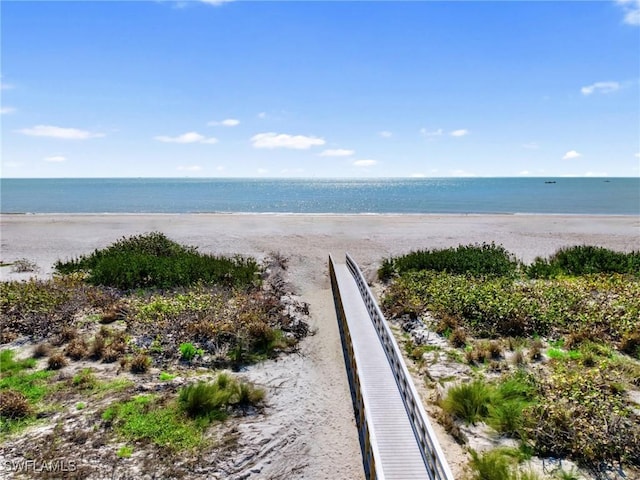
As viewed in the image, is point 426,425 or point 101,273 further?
point 101,273

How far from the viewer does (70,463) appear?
21.1 feet

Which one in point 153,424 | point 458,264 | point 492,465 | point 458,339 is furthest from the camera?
point 458,264

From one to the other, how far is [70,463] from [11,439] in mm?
1493

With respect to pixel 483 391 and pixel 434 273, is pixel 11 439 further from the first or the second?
pixel 434 273

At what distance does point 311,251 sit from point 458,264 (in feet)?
33.6

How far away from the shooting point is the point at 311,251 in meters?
25.8

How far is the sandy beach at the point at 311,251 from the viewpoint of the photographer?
23.7 feet

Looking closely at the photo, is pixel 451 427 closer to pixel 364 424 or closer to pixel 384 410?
pixel 384 410

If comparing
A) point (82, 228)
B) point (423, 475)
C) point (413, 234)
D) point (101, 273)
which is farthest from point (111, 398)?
point (82, 228)

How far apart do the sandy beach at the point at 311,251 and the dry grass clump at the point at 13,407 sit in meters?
4.26

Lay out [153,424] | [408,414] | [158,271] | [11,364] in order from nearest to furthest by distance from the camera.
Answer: [408,414] → [153,424] → [11,364] → [158,271]

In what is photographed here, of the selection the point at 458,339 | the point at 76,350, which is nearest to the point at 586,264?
the point at 458,339

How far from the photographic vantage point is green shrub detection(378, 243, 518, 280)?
17.6 meters

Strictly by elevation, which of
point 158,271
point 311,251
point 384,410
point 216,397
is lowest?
point 216,397
